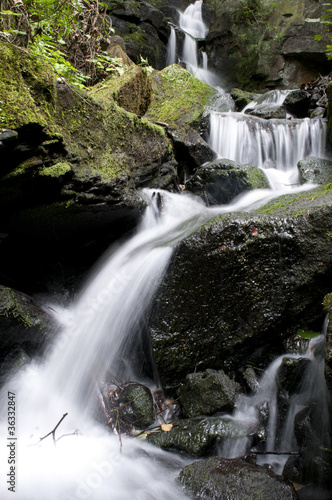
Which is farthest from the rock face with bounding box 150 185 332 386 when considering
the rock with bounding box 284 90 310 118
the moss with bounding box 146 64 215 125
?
the rock with bounding box 284 90 310 118

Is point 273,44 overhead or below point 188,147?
overhead

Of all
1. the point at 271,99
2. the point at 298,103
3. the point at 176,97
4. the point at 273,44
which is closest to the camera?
A: the point at 176,97

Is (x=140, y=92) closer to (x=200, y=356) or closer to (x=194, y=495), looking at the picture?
(x=200, y=356)

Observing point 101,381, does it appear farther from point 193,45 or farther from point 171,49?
point 193,45

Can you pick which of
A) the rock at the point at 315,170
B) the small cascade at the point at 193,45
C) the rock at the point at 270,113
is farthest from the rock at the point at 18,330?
the small cascade at the point at 193,45

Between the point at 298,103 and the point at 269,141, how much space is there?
3592mm

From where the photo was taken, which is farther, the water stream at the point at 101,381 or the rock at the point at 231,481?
the water stream at the point at 101,381

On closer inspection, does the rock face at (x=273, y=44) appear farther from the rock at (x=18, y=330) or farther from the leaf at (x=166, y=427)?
the leaf at (x=166, y=427)

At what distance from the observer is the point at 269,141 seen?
7.12m

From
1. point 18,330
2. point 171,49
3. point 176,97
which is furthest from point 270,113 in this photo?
point 18,330

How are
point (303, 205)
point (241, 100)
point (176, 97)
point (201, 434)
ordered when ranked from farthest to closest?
point (241, 100) < point (176, 97) < point (303, 205) < point (201, 434)

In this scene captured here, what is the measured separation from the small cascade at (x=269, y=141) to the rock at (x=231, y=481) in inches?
230

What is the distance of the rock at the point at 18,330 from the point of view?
2875 millimetres

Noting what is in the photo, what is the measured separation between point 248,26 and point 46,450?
54.0ft
